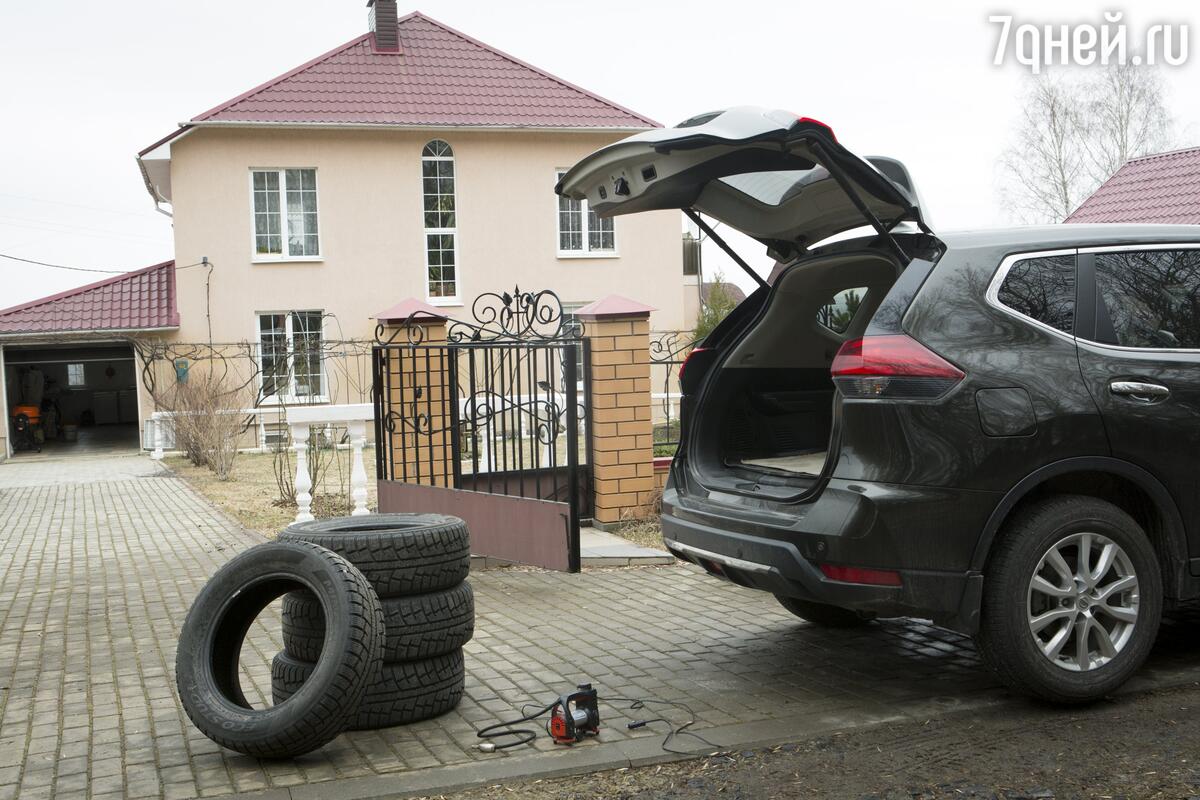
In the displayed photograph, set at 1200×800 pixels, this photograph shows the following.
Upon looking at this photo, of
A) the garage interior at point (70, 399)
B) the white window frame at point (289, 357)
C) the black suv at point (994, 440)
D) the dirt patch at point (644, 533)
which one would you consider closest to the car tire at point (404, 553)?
the black suv at point (994, 440)

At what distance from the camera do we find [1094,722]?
15.4 feet

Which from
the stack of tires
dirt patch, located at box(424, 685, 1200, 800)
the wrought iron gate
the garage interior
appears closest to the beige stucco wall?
the garage interior

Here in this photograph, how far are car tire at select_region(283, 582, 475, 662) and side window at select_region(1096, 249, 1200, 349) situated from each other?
2.95 meters

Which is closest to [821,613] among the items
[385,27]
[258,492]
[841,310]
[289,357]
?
[841,310]

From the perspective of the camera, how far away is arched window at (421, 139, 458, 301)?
88.8ft

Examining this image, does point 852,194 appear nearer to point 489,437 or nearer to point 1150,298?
point 1150,298

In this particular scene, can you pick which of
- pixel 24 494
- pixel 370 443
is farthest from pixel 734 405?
pixel 370 443

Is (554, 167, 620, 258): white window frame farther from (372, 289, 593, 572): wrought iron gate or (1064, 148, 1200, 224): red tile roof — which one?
(372, 289, 593, 572): wrought iron gate

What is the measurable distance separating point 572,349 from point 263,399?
1883cm

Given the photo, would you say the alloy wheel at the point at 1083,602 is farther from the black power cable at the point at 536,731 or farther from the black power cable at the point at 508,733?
the black power cable at the point at 508,733

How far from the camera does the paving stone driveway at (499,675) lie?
440 centimetres

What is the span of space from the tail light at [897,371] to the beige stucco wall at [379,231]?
22.1m

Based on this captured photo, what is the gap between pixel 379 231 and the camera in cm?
2659

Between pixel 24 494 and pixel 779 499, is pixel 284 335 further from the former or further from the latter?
pixel 779 499
